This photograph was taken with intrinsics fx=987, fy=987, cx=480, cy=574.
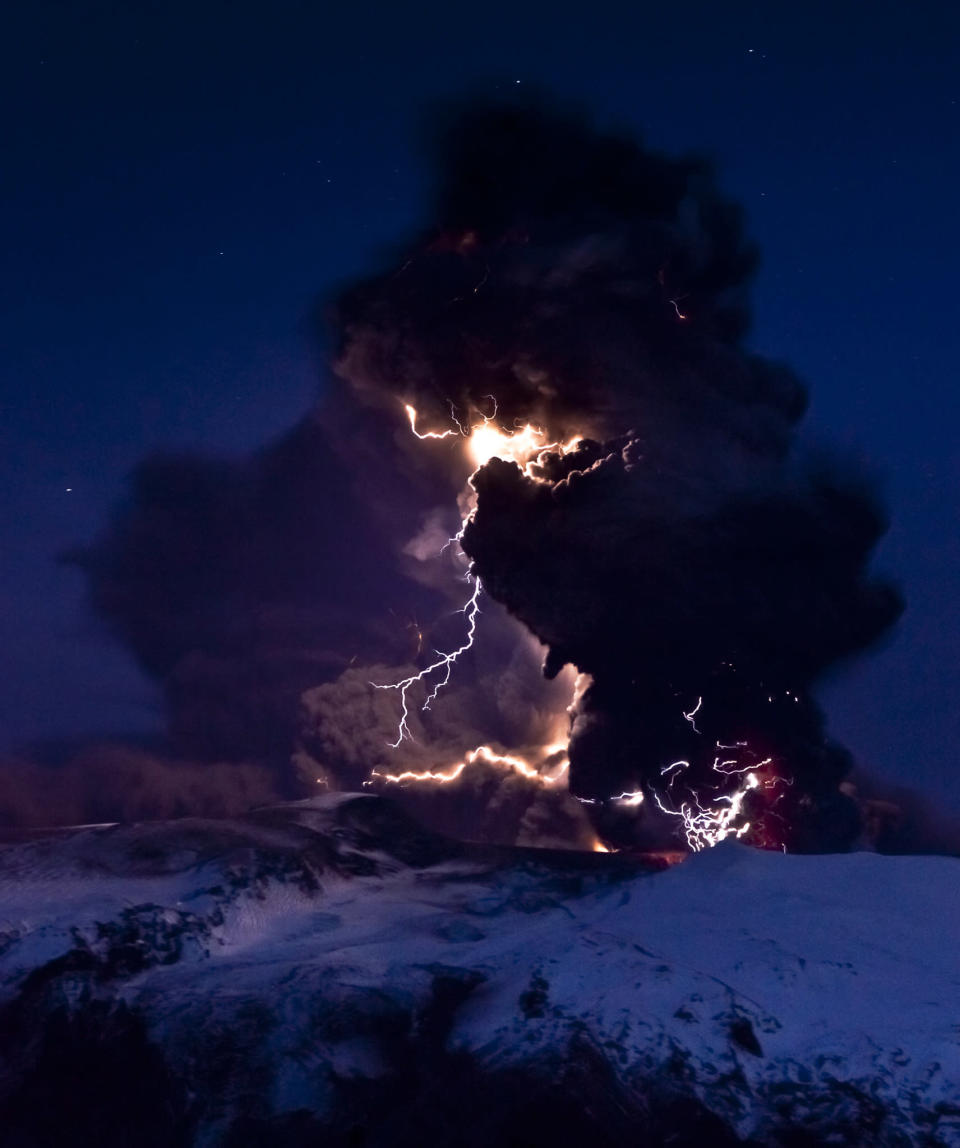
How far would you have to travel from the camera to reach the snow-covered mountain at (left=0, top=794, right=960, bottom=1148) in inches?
619

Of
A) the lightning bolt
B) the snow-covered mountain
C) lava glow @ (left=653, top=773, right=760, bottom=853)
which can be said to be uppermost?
the lightning bolt

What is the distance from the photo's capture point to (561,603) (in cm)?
3459

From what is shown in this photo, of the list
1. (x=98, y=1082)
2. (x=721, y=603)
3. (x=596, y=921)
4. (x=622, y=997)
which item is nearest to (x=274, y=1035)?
(x=98, y=1082)

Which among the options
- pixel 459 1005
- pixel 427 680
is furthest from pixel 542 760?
pixel 459 1005

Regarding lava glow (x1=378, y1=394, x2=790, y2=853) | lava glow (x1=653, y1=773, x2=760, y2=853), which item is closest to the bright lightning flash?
lava glow (x1=378, y1=394, x2=790, y2=853)

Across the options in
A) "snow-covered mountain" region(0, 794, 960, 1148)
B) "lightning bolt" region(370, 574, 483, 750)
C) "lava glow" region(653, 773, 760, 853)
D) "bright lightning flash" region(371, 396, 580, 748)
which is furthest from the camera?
"lightning bolt" region(370, 574, 483, 750)

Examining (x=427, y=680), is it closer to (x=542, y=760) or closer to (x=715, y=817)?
(x=542, y=760)

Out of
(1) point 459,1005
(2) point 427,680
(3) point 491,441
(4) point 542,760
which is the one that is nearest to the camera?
(1) point 459,1005

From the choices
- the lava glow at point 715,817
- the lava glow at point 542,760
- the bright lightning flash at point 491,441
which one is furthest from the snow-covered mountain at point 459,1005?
the bright lightning flash at point 491,441

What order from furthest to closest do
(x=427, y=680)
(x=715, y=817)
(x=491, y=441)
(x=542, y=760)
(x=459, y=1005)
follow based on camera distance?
(x=427, y=680)
(x=542, y=760)
(x=491, y=441)
(x=715, y=817)
(x=459, y=1005)

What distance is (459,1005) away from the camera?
18.5 metres

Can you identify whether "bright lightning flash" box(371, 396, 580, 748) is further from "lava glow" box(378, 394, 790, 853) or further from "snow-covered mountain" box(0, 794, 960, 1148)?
"snow-covered mountain" box(0, 794, 960, 1148)

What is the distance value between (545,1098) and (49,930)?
999 cm

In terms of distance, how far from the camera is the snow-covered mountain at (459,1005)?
15719mm
